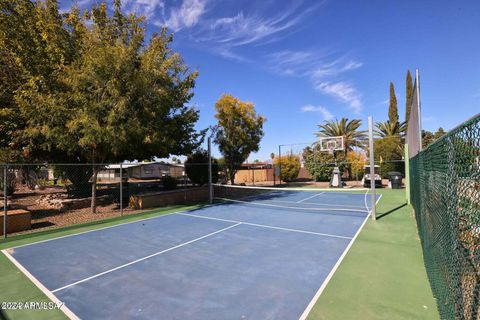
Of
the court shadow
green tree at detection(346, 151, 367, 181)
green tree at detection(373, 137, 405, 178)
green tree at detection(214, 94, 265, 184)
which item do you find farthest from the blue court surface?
green tree at detection(373, 137, 405, 178)

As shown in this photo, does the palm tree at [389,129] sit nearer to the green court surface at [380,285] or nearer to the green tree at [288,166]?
the green tree at [288,166]

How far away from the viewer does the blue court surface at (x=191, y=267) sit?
4.21 metres

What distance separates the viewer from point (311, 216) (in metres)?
11.3

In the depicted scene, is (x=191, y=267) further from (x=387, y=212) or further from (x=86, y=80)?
(x=387, y=212)

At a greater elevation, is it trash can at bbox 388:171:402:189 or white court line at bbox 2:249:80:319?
trash can at bbox 388:171:402:189

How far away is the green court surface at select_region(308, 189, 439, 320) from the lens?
3936 mm

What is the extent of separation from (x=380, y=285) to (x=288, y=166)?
2650 centimetres

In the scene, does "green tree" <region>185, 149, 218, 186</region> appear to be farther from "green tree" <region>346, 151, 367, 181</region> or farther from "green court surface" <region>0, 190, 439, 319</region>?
"green tree" <region>346, 151, 367, 181</region>

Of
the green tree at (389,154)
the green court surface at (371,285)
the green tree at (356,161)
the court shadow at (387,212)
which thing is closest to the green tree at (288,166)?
the green tree at (356,161)

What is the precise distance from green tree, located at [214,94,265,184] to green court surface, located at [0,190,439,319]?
1630cm

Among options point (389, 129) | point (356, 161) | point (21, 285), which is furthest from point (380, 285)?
point (389, 129)

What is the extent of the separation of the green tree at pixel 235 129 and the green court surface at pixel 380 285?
16.5 m

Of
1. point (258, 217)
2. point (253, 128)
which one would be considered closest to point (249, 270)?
point (258, 217)

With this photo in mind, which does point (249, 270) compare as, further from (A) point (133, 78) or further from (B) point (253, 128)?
(B) point (253, 128)
